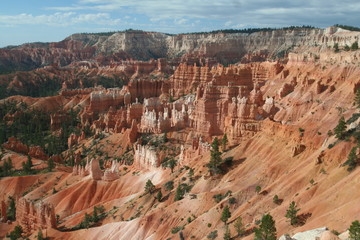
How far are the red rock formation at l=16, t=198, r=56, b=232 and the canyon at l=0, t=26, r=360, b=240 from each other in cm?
13

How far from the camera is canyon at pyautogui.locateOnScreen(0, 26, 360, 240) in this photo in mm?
30922

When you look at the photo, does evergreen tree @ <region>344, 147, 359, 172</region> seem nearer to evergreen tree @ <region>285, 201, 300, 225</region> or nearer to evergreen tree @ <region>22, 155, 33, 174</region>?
evergreen tree @ <region>285, 201, 300, 225</region>

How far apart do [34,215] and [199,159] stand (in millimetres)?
20461

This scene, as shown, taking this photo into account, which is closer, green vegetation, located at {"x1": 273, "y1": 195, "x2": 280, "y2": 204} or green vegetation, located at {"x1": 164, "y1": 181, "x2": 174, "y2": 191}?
green vegetation, located at {"x1": 273, "y1": 195, "x2": 280, "y2": 204}

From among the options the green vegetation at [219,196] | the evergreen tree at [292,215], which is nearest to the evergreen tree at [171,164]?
the green vegetation at [219,196]

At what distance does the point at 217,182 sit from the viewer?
132 feet

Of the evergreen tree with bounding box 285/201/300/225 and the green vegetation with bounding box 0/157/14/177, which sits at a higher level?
the evergreen tree with bounding box 285/201/300/225

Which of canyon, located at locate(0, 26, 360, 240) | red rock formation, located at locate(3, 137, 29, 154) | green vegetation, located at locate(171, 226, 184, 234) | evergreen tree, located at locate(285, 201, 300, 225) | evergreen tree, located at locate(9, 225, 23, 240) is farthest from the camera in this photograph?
red rock formation, located at locate(3, 137, 29, 154)

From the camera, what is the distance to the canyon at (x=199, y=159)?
30922mm

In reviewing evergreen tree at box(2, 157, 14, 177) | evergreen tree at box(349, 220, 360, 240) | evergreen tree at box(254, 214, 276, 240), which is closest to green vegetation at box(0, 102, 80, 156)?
evergreen tree at box(2, 157, 14, 177)

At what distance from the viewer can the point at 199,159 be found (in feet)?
154

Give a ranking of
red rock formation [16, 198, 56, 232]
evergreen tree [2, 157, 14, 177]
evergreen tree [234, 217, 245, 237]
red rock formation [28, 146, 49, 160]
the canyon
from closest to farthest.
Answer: evergreen tree [234, 217, 245, 237], the canyon, red rock formation [16, 198, 56, 232], evergreen tree [2, 157, 14, 177], red rock formation [28, 146, 49, 160]

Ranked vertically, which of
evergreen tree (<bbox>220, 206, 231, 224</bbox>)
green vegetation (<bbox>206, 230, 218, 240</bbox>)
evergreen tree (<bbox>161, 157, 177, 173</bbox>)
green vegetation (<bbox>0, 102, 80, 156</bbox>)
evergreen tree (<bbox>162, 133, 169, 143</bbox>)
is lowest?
green vegetation (<bbox>0, 102, 80, 156</bbox>)

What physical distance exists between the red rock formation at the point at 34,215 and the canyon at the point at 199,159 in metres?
0.13
